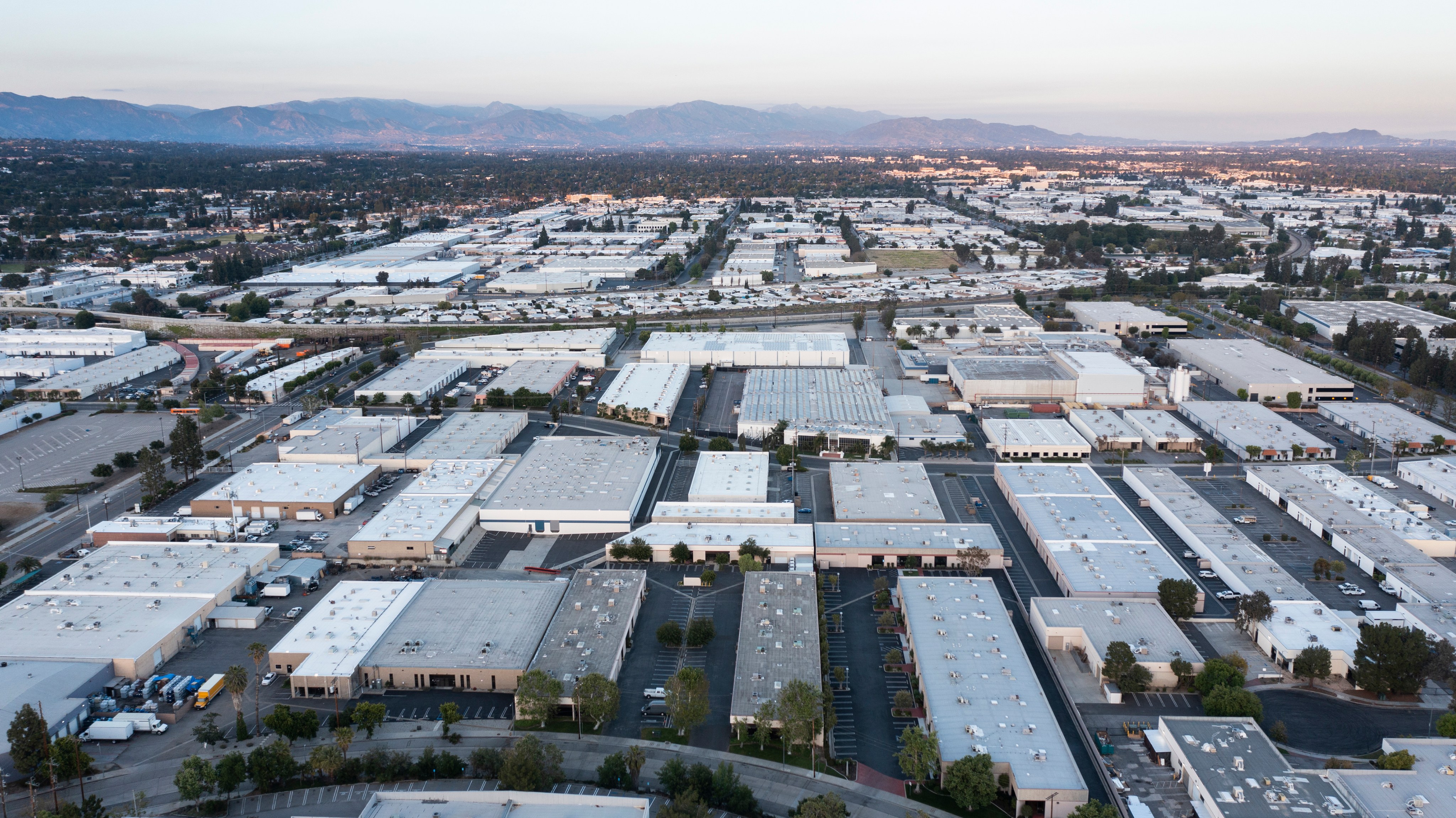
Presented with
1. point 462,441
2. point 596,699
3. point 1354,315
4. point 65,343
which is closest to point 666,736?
point 596,699

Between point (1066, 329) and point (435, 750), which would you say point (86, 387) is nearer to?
point (435, 750)

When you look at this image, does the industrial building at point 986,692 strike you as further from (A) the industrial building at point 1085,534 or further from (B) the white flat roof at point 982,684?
(A) the industrial building at point 1085,534

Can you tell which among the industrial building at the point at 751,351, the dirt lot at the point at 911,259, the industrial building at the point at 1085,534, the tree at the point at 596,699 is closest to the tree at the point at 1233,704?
the industrial building at the point at 1085,534

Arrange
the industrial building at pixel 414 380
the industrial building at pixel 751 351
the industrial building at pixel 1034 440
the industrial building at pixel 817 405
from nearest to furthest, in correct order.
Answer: the industrial building at pixel 1034 440, the industrial building at pixel 817 405, the industrial building at pixel 414 380, the industrial building at pixel 751 351

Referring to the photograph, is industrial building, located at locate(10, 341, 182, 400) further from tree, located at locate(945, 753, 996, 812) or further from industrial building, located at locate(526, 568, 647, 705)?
tree, located at locate(945, 753, 996, 812)

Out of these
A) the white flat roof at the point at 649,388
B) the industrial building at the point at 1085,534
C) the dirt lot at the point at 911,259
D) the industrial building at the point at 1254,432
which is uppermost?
the dirt lot at the point at 911,259
